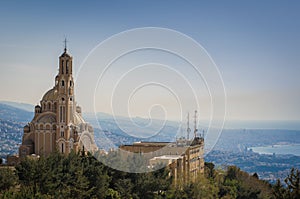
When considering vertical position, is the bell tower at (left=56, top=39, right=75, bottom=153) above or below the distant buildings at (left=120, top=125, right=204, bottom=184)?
above

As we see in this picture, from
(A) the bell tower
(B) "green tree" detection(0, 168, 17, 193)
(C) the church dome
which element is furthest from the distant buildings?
(B) "green tree" detection(0, 168, 17, 193)

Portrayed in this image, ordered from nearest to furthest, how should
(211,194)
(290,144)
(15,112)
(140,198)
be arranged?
(140,198), (211,194), (15,112), (290,144)

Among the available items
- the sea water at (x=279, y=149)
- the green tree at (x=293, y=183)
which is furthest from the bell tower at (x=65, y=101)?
the sea water at (x=279, y=149)

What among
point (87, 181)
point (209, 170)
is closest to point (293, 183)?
point (87, 181)

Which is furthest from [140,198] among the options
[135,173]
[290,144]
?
[290,144]

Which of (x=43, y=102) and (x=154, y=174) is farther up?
(x=43, y=102)

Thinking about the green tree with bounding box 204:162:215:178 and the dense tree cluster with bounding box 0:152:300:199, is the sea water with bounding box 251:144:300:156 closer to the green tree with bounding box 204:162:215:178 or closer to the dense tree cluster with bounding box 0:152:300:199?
the green tree with bounding box 204:162:215:178

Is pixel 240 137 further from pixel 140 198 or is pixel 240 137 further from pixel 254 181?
pixel 140 198

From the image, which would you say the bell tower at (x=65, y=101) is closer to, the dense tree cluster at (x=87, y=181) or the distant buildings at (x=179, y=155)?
the distant buildings at (x=179, y=155)
